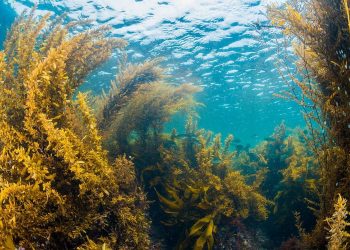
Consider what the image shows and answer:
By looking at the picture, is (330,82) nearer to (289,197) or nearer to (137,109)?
(289,197)

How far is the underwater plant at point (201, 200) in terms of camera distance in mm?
5094

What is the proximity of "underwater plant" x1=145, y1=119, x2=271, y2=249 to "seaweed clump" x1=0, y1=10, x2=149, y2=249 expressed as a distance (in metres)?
1.85

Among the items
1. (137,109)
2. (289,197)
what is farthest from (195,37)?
(289,197)

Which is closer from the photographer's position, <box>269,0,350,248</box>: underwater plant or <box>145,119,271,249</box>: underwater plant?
<box>269,0,350,248</box>: underwater plant

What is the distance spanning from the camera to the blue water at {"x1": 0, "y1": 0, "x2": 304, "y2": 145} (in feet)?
37.2

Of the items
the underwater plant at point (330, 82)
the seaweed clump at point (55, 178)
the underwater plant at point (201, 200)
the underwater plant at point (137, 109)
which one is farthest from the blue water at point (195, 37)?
the seaweed clump at point (55, 178)

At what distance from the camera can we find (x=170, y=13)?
1191cm

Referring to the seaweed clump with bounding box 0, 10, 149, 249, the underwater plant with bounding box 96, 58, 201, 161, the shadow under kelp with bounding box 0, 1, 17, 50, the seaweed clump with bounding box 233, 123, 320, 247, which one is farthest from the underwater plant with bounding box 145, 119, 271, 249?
the shadow under kelp with bounding box 0, 1, 17, 50

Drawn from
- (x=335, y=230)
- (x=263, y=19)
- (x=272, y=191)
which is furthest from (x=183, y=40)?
(x=335, y=230)

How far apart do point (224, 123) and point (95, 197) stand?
36786mm

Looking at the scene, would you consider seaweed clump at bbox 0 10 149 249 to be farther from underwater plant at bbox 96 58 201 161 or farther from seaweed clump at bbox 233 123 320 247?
seaweed clump at bbox 233 123 320 247

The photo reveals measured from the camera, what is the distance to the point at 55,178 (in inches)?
118

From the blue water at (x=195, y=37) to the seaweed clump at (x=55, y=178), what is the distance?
4098mm

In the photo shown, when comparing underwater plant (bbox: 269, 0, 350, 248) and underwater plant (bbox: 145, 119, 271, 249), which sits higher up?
underwater plant (bbox: 269, 0, 350, 248)
